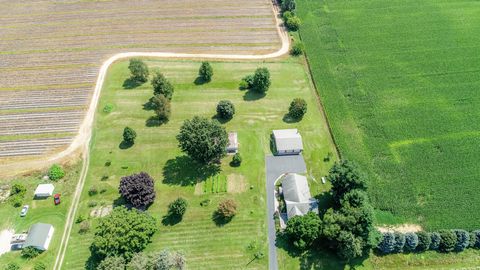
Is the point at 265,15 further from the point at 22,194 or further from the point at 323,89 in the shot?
the point at 22,194

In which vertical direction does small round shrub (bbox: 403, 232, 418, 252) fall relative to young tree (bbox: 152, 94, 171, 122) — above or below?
below

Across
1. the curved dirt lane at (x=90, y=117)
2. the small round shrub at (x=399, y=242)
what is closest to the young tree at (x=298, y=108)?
the curved dirt lane at (x=90, y=117)

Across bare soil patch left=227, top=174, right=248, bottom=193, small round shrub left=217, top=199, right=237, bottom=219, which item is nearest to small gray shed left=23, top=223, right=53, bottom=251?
small round shrub left=217, top=199, right=237, bottom=219

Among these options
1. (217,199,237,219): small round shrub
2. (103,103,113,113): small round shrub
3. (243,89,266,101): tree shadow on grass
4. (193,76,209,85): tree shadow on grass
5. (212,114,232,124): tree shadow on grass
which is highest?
(193,76,209,85): tree shadow on grass

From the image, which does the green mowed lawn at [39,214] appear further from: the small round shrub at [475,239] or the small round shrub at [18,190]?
the small round shrub at [475,239]

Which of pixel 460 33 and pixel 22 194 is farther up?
pixel 460 33

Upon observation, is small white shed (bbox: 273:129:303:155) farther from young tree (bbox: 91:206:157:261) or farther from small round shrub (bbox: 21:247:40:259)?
small round shrub (bbox: 21:247:40:259)

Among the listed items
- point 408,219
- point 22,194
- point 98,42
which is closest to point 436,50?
point 408,219
